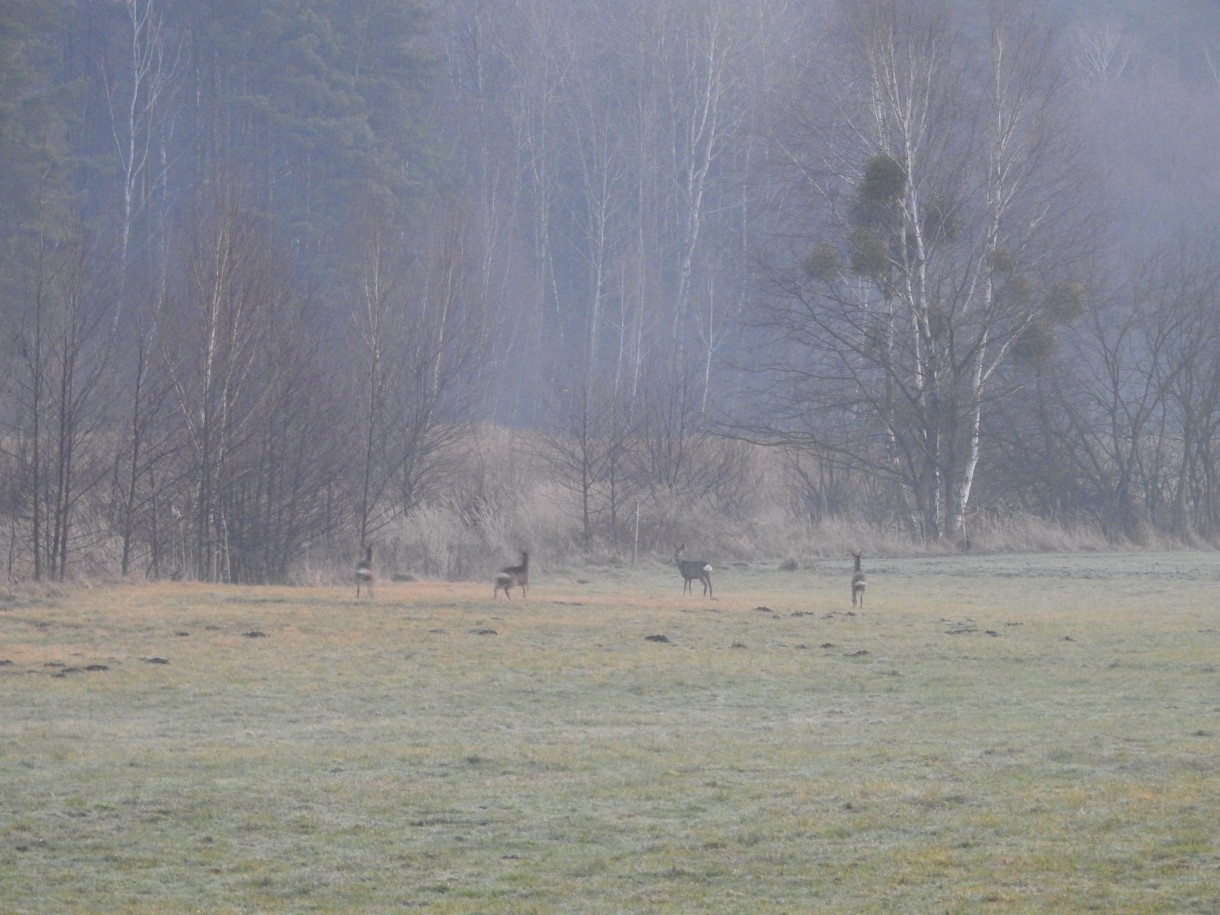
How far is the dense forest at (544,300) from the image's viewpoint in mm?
27266

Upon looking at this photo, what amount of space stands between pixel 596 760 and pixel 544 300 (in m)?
69.5

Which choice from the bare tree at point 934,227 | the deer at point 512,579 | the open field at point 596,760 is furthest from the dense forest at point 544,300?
the open field at point 596,760

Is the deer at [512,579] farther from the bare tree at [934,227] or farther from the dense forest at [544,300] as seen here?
the bare tree at [934,227]

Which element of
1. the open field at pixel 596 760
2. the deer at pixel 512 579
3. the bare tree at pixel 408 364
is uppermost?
the bare tree at pixel 408 364

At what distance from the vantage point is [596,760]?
907 cm

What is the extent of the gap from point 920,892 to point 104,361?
21530 millimetres

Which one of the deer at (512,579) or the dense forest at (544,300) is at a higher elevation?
the dense forest at (544,300)

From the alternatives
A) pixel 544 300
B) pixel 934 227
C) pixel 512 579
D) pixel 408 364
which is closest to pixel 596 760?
pixel 512 579

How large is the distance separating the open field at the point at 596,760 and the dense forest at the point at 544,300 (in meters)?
9.11

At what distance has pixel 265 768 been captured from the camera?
28.5 feet

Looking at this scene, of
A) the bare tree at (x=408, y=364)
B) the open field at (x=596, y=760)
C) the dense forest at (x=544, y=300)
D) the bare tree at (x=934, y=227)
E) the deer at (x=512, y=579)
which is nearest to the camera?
the open field at (x=596, y=760)

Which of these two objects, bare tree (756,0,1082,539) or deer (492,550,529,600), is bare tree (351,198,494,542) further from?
deer (492,550,529,600)

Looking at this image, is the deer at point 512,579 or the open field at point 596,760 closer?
the open field at point 596,760

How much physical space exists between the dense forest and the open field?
9.11m
